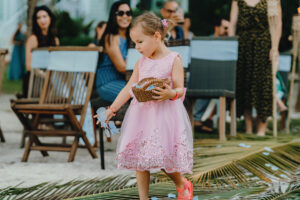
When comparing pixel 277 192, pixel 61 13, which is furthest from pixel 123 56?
pixel 61 13

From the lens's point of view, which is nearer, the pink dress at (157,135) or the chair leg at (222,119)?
the pink dress at (157,135)

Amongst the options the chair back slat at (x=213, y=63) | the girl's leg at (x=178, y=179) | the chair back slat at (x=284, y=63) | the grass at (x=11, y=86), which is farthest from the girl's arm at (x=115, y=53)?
the grass at (x=11, y=86)

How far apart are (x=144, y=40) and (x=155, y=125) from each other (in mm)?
526

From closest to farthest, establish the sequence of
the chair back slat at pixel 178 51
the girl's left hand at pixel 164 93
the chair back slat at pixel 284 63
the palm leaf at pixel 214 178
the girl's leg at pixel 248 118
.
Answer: the girl's left hand at pixel 164 93 < the palm leaf at pixel 214 178 < the chair back slat at pixel 178 51 < the girl's leg at pixel 248 118 < the chair back slat at pixel 284 63

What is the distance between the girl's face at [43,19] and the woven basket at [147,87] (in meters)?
4.28

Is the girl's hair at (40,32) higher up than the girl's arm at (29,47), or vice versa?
the girl's hair at (40,32)

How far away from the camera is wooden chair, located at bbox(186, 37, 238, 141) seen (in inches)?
239

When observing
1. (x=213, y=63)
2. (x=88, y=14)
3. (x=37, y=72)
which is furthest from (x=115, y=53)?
(x=88, y=14)

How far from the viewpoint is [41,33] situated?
6.99m

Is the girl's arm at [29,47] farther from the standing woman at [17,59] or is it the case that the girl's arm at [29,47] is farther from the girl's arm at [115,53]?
the standing woman at [17,59]

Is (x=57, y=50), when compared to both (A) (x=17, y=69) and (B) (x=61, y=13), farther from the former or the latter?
(B) (x=61, y=13)

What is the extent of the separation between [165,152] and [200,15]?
1690 centimetres

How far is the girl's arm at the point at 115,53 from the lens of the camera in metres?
5.39

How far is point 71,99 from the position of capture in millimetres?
5492
